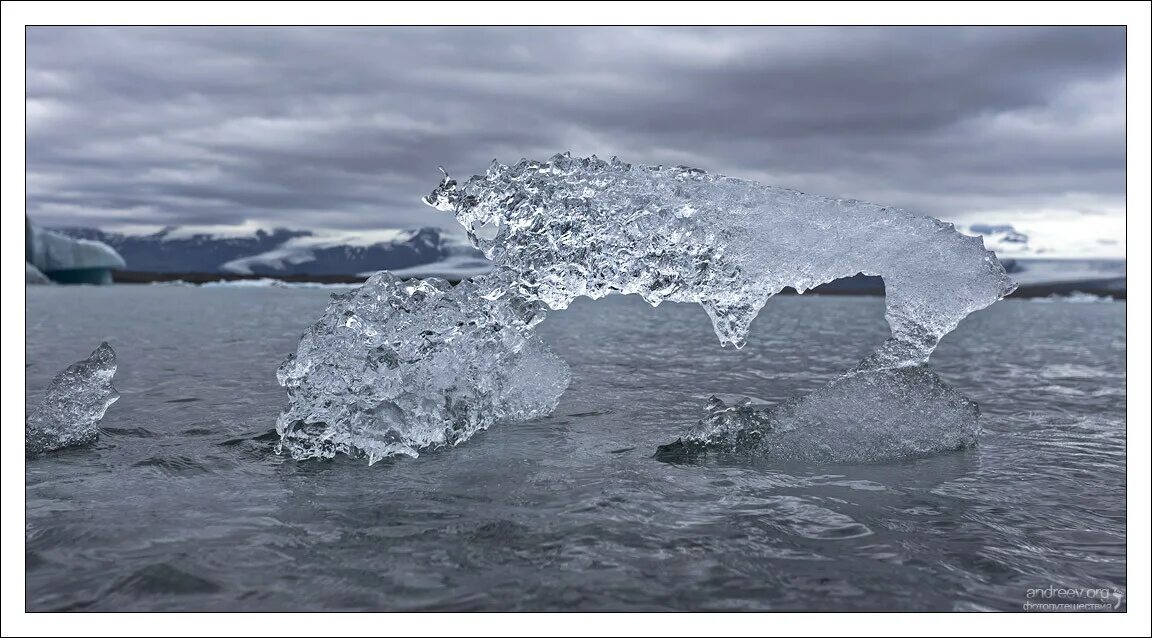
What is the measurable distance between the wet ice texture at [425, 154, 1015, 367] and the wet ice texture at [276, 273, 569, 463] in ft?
3.94

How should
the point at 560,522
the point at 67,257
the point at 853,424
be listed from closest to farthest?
the point at 560,522 < the point at 853,424 < the point at 67,257

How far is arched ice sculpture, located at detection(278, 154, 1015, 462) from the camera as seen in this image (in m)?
9.14

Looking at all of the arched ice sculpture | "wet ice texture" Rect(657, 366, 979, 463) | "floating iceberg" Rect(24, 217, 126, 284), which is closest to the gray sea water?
"wet ice texture" Rect(657, 366, 979, 463)

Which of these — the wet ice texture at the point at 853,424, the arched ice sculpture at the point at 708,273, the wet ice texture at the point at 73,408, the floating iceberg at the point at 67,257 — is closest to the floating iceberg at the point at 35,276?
the floating iceberg at the point at 67,257

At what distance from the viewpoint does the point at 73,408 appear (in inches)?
366

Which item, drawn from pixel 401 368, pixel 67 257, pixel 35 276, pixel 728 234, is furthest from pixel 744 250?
pixel 67 257

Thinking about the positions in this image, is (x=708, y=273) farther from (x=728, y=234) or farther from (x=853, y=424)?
(x=853, y=424)

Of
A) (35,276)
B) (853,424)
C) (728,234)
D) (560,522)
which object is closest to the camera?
(560,522)

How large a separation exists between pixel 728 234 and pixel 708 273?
505 mm

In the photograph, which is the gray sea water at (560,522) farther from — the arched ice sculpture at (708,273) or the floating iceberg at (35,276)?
the floating iceberg at (35,276)

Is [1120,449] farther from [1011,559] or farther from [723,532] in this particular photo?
[723,532]

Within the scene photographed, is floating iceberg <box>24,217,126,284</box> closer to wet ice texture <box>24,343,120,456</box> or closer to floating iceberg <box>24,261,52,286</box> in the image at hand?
floating iceberg <box>24,261,52,286</box>

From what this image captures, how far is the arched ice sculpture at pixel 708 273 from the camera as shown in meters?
9.14

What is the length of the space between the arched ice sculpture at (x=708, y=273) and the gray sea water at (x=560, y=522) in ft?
2.25
